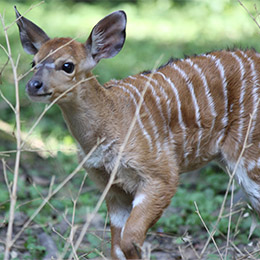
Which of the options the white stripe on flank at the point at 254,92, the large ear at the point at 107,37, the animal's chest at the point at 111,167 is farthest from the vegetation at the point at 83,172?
the white stripe on flank at the point at 254,92

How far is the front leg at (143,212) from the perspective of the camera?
418 cm

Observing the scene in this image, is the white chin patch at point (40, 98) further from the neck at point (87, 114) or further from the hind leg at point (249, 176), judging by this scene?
the hind leg at point (249, 176)

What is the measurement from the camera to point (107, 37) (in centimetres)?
446

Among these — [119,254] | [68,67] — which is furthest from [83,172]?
[68,67]

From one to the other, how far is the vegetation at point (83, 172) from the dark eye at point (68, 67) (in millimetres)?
235

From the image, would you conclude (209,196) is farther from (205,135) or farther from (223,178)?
(205,135)

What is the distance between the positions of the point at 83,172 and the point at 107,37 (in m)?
2.82

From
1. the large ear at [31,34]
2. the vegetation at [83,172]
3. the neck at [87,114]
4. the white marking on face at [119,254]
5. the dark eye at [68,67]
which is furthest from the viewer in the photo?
the vegetation at [83,172]

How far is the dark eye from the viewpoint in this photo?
411cm

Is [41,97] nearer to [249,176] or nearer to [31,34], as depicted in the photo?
[31,34]

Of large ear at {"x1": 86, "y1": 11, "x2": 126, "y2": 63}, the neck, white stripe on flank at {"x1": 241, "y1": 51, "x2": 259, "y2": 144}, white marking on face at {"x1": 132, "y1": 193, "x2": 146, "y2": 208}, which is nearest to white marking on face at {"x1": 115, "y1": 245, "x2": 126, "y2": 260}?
white marking on face at {"x1": 132, "y1": 193, "x2": 146, "y2": 208}

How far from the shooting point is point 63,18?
13.6 metres

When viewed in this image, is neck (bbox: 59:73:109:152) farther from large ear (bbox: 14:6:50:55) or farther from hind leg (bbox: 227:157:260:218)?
hind leg (bbox: 227:157:260:218)

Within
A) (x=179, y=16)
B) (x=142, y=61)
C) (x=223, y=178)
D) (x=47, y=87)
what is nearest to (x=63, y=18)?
(x=179, y=16)
